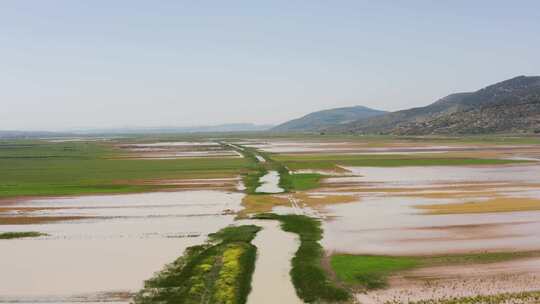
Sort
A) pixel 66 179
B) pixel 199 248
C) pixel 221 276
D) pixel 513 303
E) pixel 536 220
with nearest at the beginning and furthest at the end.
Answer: pixel 513 303, pixel 221 276, pixel 199 248, pixel 536 220, pixel 66 179

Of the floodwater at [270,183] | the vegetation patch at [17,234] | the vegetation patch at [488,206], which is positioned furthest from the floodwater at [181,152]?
the vegetation patch at [17,234]

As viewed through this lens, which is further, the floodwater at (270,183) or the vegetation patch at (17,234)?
the floodwater at (270,183)

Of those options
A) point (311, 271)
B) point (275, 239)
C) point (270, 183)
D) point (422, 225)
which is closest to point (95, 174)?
point (270, 183)

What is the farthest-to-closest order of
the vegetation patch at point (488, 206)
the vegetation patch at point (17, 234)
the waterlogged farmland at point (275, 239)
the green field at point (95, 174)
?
the green field at point (95, 174) → the vegetation patch at point (488, 206) → the vegetation patch at point (17, 234) → the waterlogged farmland at point (275, 239)

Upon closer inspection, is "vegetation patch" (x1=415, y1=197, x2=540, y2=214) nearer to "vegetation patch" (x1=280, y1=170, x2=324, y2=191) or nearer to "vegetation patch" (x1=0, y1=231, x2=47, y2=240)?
"vegetation patch" (x1=280, y1=170, x2=324, y2=191)

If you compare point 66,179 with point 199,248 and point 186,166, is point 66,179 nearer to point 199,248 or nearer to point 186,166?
point 186,166

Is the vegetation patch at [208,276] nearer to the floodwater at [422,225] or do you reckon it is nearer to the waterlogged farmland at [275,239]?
the waterlogged farmland at [275,239]

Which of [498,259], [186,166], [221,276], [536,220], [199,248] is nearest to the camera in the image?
[221,276]

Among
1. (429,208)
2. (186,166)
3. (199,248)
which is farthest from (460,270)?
(186,166)
